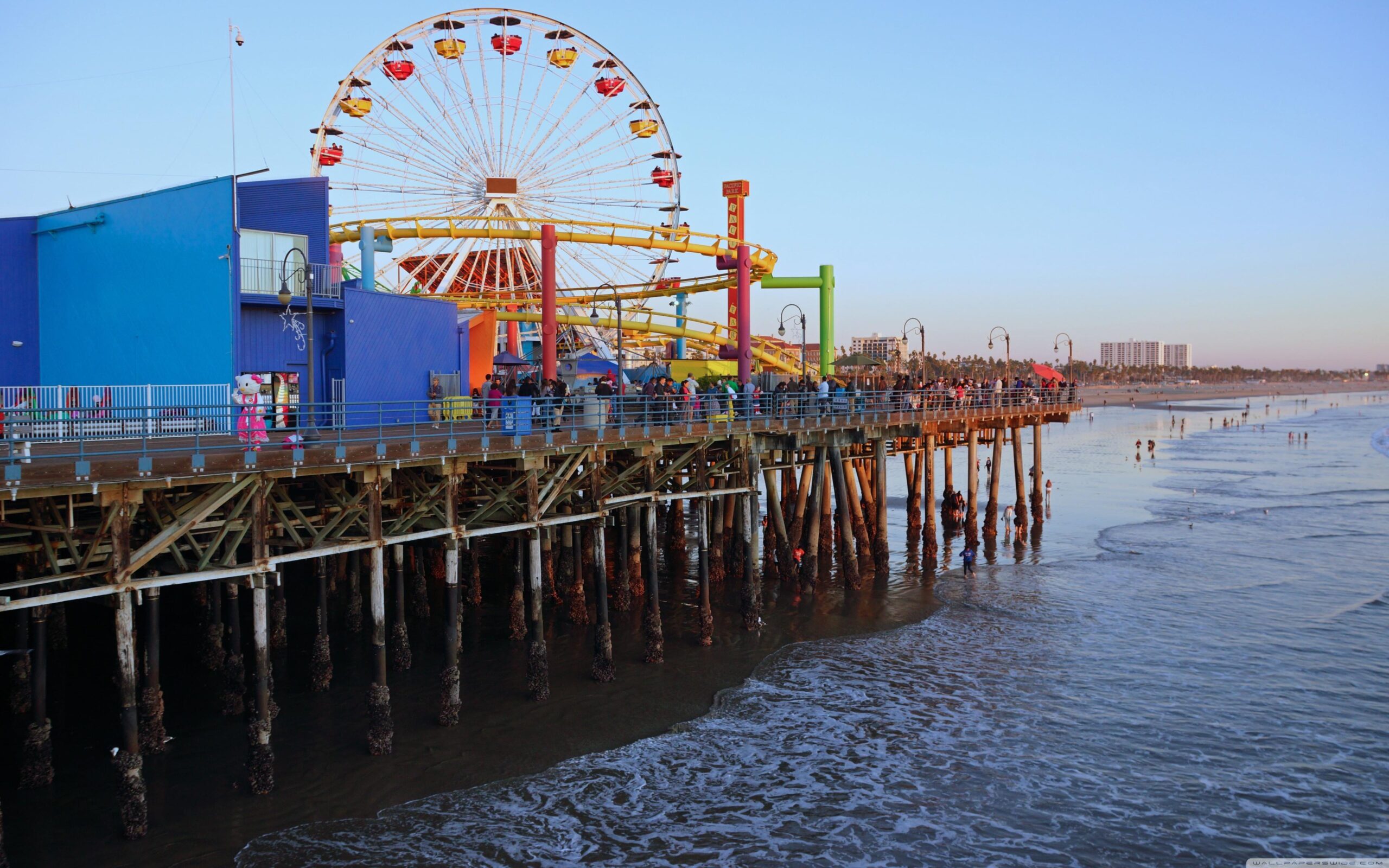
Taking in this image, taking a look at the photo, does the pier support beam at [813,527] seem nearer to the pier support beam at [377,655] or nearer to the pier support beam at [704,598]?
the pier support beam at [704,598]

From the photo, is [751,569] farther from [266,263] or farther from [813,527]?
[266,263]

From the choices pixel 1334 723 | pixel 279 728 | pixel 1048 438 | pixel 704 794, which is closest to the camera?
pixel 704 794

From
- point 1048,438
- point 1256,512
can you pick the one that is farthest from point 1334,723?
point 1048,438

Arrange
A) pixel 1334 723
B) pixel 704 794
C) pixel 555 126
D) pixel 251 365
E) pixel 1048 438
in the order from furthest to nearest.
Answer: pixel 1048 438 → pixel 555 126 → pixel 251 365 → pixel 1334 723 → pixel 704 794

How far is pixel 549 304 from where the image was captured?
25.1 m

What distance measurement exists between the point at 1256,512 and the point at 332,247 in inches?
1551

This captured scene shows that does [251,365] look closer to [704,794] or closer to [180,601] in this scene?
[180,601]

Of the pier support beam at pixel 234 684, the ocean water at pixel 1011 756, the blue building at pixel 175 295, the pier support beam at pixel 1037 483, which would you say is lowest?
the ocean water at pixel 1011 756

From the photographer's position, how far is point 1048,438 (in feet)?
319

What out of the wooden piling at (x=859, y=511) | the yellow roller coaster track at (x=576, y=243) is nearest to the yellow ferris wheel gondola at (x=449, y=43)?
the yellow roller coaster track at (x=576, y=243)

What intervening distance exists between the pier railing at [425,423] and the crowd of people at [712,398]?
67 mm

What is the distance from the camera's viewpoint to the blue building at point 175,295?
20.7 metres

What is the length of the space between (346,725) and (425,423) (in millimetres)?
5213

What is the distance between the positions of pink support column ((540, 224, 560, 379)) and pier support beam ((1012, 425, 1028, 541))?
59.9 feet
